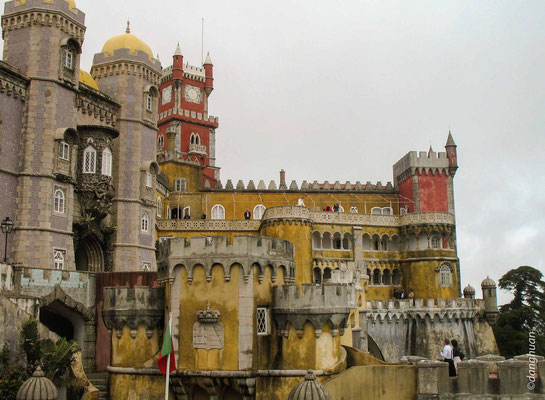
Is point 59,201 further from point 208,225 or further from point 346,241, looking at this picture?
point 346,241

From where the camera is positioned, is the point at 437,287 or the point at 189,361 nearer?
the point at 189,361

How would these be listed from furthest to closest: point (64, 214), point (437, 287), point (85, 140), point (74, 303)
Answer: point (437, 287) → point (85, 140) → point (64, 214) → point (74, 303)

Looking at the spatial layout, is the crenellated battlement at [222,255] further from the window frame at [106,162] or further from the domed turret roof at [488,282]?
the domed turret roof at [488,282]

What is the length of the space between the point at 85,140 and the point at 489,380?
26302 mm

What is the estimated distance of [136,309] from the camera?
25.0 m

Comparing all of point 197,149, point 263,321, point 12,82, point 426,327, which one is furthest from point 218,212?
point 263,321

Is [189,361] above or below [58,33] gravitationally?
below

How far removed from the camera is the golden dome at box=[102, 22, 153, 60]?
41531 mm

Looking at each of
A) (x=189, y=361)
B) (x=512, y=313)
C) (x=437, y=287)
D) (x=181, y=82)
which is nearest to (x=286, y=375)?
(x=189, y=361)

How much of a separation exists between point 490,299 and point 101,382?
3648 centimetres

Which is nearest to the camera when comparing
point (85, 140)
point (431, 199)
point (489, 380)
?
point (489, 380)

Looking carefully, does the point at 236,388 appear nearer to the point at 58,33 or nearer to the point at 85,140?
the point at 85,140

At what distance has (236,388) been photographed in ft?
74.3

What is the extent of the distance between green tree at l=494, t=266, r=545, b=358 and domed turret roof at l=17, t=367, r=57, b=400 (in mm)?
43291
